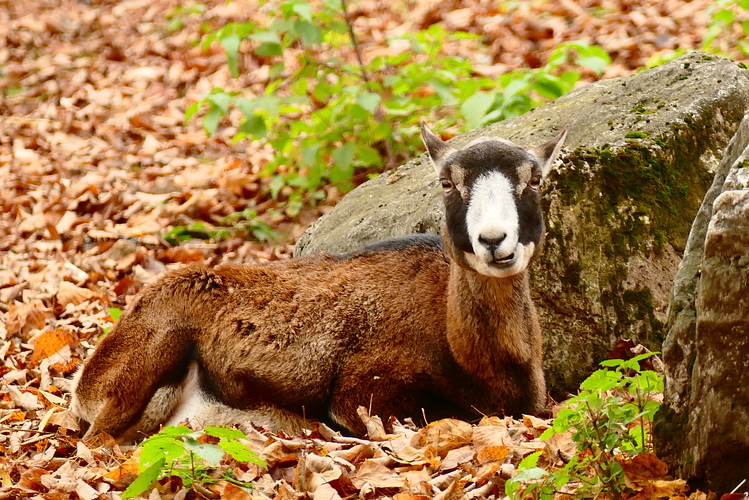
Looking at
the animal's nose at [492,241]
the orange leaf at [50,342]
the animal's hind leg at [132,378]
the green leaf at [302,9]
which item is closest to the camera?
the animal's nose at [492,241]

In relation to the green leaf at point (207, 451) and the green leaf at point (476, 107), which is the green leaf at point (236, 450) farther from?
the green leaf at point (476, 107)

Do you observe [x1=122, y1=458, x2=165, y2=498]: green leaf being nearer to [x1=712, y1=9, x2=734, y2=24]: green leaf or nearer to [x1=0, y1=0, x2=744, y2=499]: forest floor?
[x1=0, y1=0, x2=744, y2=499]: forest floor

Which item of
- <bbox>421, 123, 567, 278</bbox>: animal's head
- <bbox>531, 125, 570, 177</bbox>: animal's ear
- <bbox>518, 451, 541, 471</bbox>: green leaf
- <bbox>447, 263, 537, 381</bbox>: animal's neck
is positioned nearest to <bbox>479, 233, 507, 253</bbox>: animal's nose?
<bbox>421, 123, 567, 278</bbox>: animal's head

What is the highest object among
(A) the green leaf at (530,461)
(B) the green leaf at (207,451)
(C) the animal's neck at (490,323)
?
(B) the green leaf at (207,451)

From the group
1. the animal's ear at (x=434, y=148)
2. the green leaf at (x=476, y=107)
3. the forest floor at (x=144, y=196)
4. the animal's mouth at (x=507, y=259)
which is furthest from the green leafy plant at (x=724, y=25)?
the animal's mouth at (x=507, y=259)

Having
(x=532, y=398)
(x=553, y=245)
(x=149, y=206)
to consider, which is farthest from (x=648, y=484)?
(x=149, y=206)

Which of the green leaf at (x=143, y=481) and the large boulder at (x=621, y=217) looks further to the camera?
the large boulder at (x=621, y=217)

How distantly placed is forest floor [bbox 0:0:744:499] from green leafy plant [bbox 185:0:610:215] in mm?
491

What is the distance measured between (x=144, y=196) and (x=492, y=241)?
596cm

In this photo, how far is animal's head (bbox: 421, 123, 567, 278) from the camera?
14.8 ft

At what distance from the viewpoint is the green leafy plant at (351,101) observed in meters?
7.65

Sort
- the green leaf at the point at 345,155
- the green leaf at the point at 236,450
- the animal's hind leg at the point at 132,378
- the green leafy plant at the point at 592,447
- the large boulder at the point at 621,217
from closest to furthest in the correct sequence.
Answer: the green leafy plant at the point at 592,447
the green leaf at the point at 236,450
the animal's hind leg at the point at 132,378
the large boulder at the point at 621,217
the green leaf at the point at 345,155

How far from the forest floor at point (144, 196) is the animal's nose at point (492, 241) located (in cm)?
90

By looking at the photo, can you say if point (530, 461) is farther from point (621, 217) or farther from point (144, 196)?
point (144, 196)
